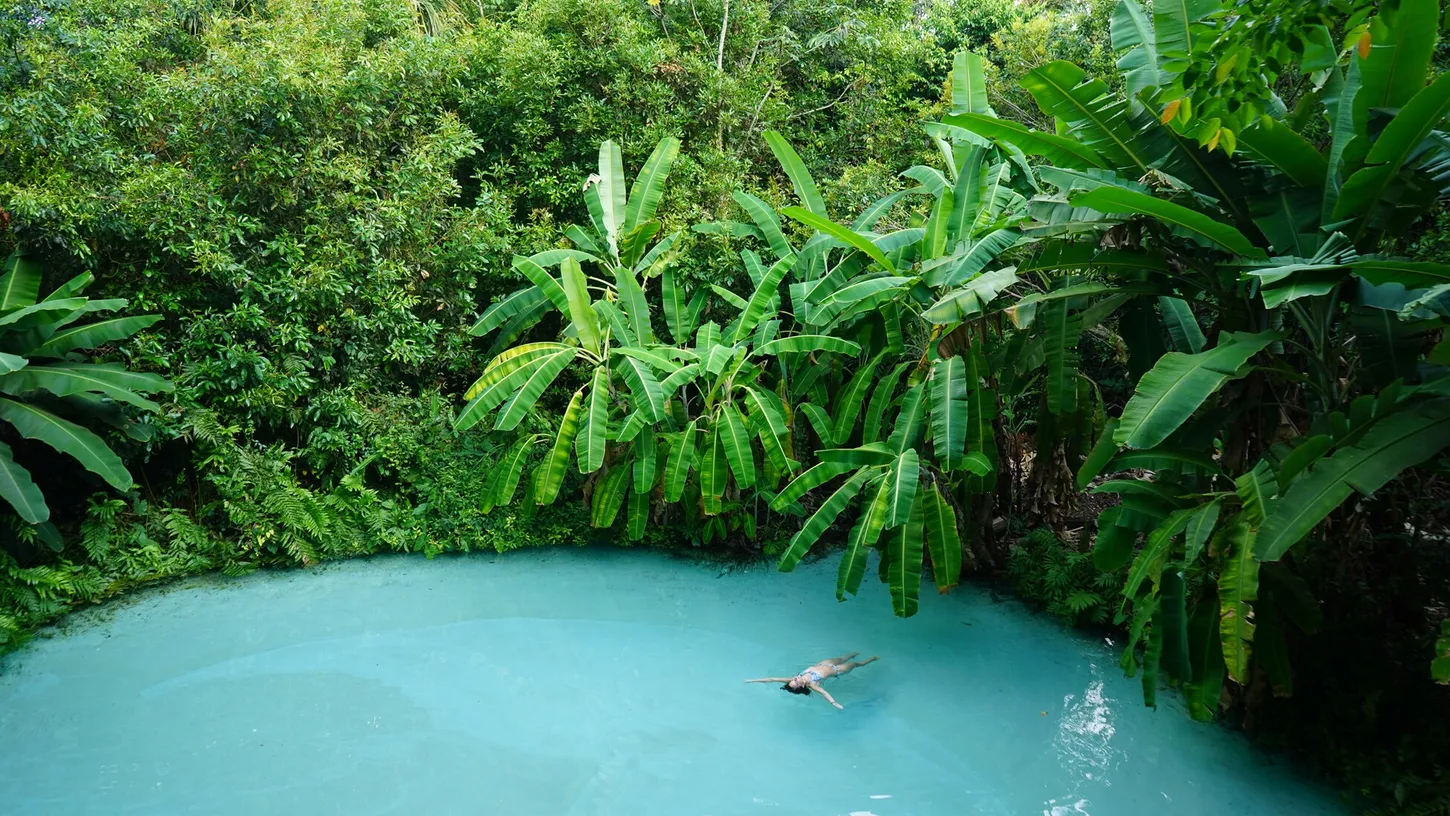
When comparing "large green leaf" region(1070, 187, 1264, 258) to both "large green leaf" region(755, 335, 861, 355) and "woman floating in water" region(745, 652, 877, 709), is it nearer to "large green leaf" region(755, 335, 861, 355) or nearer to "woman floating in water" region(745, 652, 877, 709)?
"large green leaf" region(755, 335, 861, 355)

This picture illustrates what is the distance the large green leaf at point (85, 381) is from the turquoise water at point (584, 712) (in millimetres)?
1484

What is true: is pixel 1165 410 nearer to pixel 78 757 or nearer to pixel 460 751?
pixel 460 751

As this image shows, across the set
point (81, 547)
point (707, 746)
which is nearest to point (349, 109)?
point (81, 547)

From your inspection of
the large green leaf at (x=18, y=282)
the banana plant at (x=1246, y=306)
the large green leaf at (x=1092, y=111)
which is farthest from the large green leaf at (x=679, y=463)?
the large green leaf at (x=18, y=282)

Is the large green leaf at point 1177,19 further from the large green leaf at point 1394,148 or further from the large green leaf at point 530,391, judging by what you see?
Result: the large green leaf at point 530,391

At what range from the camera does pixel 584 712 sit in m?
4.41

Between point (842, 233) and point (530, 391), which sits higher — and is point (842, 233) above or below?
above

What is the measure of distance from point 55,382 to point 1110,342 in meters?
7.40

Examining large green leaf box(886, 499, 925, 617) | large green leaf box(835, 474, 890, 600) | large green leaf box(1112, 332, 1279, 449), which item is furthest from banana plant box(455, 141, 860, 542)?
large green leaf box(1112, 332, 1279, 449)

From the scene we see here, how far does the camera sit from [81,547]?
19.5ft

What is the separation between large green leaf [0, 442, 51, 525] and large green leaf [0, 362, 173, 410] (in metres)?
0.51

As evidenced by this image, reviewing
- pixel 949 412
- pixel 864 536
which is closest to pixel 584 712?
pixel 864 536

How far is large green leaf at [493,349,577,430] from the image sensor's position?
552cm

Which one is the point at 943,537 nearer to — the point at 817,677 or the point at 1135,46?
the point at 817,677
